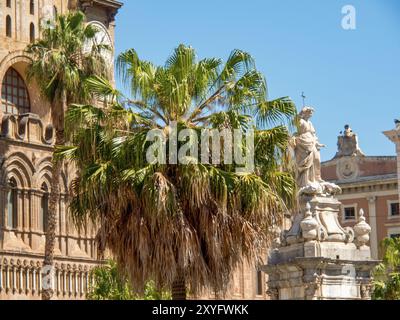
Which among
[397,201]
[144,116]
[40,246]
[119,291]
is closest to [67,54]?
[119,291]

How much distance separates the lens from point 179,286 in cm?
2756

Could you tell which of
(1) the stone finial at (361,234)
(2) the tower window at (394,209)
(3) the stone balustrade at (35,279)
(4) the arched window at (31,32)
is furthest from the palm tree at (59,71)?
(2) the tower window at (394,209)

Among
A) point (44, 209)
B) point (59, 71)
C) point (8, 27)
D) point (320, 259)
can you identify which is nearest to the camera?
point (320, 259)

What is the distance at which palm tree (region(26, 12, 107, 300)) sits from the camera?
4803cm

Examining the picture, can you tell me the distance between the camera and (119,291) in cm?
4816

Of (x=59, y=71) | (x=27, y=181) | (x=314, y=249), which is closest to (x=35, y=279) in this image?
(x=27, y=181)

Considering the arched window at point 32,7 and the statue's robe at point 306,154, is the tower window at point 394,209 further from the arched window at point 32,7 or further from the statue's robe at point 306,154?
the statue's robe at point 306,154

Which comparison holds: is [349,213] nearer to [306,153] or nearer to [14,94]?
[14,94]

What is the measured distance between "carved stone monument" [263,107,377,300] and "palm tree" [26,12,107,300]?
1669 cm

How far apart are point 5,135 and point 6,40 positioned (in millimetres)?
5201

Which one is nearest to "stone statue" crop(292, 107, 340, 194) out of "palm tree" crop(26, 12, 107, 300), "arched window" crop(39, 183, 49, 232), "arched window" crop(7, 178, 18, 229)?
"palm tree" crop(26, 12, 107, 300)

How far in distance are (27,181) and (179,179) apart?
108 feet

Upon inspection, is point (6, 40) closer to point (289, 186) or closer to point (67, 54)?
point (67, 54)

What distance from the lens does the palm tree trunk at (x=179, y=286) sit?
27453 mm
